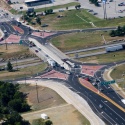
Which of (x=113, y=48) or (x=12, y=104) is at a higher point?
(x=113, y=48)

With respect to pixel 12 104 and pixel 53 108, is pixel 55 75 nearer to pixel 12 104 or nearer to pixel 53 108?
pixel 53 108

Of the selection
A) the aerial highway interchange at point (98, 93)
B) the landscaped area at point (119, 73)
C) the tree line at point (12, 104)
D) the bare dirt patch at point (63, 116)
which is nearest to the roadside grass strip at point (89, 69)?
the aerial highway interchange at point (98, 93)

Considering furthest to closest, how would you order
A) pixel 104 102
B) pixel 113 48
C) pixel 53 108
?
pixel 113 48
pixel 104 102
pixel 53 108

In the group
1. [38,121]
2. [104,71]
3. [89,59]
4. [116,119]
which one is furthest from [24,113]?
[89,59]

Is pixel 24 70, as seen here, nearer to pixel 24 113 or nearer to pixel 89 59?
pixel 89 59

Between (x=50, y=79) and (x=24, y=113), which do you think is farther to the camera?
(x=50, y=79)

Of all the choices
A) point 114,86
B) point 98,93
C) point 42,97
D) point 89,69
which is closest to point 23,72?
point 89,69

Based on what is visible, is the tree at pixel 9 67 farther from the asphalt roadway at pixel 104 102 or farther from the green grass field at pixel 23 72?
the asphalt roadway at pixel 104 102

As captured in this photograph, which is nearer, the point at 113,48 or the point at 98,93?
the point at 98,93
